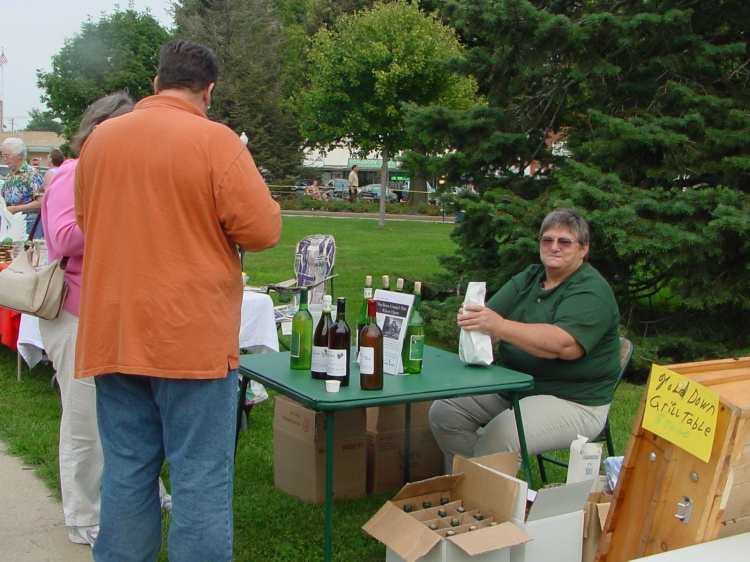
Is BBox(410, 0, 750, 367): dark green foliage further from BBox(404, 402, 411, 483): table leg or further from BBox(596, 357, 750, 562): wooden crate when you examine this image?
BBox(596, 357, 750, 562): wooden crate

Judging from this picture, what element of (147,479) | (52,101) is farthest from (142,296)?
(52,101)

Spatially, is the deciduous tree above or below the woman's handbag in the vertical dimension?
above

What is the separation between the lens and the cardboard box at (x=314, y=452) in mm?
3936

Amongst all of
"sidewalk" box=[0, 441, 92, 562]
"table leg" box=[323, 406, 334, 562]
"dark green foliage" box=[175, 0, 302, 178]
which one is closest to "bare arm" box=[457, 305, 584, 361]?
"table leg" box=[323, 406, 334, 562]

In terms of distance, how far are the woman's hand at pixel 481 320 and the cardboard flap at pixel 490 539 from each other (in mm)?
819

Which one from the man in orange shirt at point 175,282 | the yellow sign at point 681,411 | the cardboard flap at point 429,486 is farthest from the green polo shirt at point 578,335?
the man in orange shirt at point 175,282

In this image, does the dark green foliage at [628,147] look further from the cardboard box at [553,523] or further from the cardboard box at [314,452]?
the cardboard box at [553,523]

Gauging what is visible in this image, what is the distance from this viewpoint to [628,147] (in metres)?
6.32

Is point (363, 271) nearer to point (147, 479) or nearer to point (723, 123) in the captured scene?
point (723, 123)

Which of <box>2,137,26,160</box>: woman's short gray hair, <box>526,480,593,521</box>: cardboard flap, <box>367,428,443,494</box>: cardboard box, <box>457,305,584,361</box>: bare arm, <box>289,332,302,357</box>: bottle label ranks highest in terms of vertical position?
<box>2,137,26,160</box>: woman's short gray hair

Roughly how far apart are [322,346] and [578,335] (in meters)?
1.04

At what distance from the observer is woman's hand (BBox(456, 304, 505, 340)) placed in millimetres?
3395

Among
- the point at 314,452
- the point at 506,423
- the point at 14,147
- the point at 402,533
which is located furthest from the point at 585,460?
the point at 14,147

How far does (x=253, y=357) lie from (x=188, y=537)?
4.18 feet
